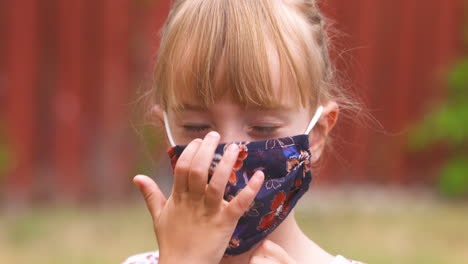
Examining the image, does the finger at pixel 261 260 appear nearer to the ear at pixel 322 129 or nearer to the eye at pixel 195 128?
the eye at pixel 195 128

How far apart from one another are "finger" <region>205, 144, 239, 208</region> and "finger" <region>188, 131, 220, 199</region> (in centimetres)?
2

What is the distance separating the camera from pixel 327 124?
3.13 metres

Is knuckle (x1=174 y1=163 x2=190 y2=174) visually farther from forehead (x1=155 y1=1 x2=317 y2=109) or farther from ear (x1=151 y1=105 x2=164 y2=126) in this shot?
ear (x1=151 y1=105 x2=164 y2=126)

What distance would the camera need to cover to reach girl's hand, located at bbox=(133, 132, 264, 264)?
7.95 feet

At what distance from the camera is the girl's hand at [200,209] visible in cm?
242

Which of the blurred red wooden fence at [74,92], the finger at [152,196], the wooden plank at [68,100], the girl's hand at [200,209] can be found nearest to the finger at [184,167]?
the girl's hand at [200,209]

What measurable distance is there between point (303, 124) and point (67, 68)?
575 cm

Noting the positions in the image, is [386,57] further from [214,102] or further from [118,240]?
[214,102]

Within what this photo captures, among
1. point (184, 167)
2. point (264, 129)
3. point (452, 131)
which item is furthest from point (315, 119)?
point (452, 131)

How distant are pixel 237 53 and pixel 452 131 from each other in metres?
6.65

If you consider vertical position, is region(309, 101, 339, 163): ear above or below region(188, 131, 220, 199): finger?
below

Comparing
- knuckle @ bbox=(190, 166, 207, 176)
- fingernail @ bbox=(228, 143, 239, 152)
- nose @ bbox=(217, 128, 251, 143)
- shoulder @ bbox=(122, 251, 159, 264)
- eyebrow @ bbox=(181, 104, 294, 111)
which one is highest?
eyebrow @ bbox=(181, 104, 294, 111)

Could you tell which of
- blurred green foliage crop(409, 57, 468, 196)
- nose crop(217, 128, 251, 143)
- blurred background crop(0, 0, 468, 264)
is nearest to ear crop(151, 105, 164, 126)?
nose crop(217, 128, 251, 143)

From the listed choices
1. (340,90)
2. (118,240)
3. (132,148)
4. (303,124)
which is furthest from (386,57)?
(303,124)
